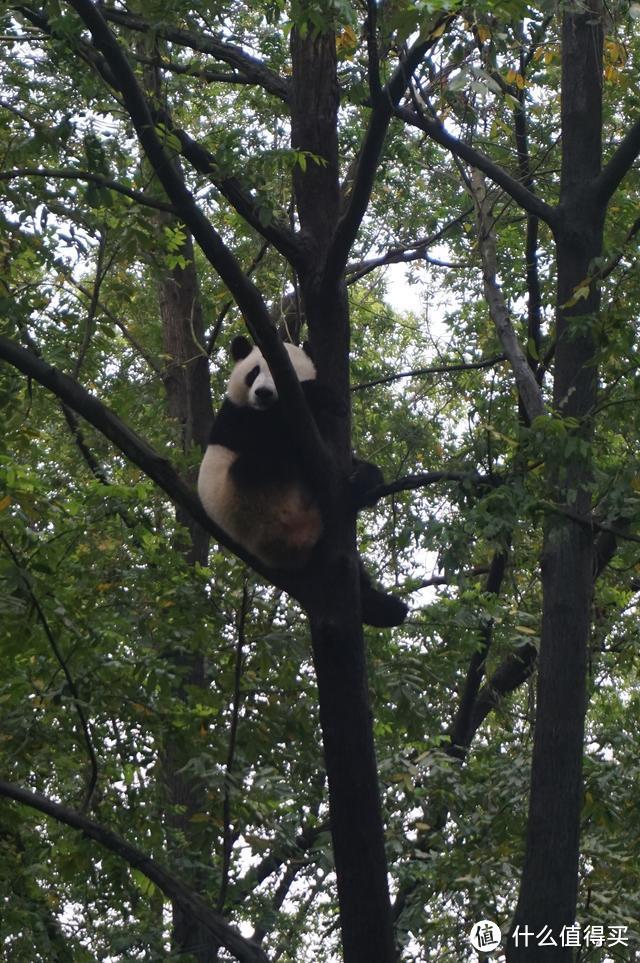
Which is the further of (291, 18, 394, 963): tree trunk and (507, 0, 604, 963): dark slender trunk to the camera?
(507, 0, 604, 963): dark slender trunk

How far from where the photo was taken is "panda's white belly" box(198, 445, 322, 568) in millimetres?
5914

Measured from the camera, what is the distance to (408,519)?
516 centimetres

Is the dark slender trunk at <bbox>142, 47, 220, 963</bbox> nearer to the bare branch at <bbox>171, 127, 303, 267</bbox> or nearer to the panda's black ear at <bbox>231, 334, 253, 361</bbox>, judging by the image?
the panda's black ear at <bbox>231, 334, 253, 361</bbox>

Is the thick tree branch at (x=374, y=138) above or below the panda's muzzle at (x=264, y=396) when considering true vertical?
below

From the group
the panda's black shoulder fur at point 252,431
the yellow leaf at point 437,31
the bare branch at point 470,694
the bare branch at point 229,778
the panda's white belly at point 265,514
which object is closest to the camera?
the yellow leaf at point 437,31

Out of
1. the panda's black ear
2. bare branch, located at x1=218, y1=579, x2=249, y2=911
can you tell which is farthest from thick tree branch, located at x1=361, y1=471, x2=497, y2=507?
the panda's black ear

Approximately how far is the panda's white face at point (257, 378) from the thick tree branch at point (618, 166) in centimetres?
208

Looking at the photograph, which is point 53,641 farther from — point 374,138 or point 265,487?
point 374,138

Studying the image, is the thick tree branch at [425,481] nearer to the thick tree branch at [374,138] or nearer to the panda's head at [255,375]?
the thick tree branch at [374,138]

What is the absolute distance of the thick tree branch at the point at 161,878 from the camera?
480 centimetres

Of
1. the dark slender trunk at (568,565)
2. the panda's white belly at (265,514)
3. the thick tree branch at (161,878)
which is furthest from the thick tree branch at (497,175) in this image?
the thick tree branch at (161,878)

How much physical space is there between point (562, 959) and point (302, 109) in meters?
4.45

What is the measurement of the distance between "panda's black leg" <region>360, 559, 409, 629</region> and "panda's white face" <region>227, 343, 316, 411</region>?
1.08 meters

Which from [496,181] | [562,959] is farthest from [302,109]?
[562,959]
